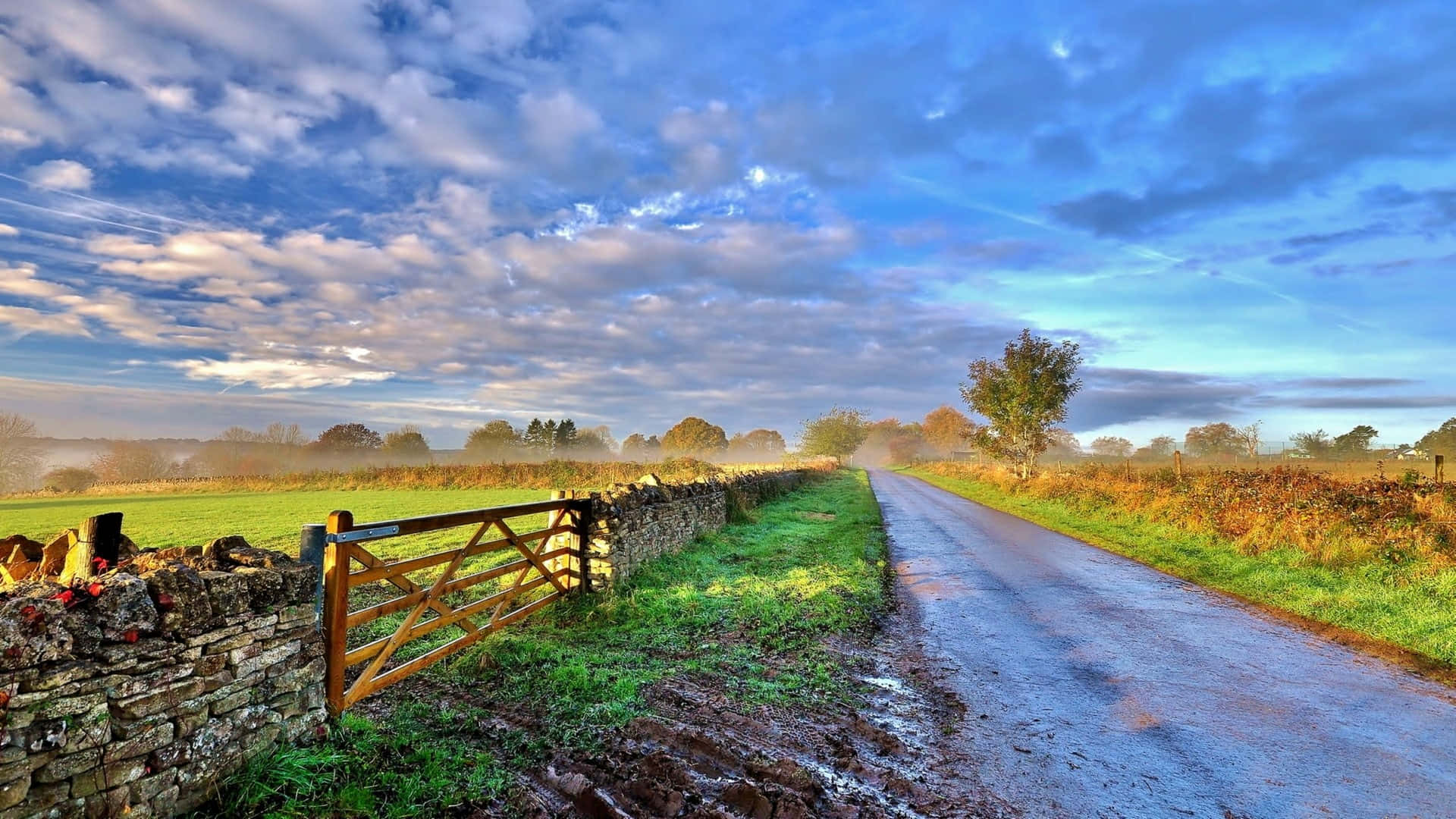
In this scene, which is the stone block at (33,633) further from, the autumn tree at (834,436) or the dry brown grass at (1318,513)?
the autumn tree at (834,436)

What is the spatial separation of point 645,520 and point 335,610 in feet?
19.6

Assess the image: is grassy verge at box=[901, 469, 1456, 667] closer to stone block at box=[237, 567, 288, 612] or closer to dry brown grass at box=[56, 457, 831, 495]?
stone block at box=[237, 567, 288, 612]

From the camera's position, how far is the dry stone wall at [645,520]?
9109mm

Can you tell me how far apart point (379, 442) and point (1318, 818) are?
65.7 metres

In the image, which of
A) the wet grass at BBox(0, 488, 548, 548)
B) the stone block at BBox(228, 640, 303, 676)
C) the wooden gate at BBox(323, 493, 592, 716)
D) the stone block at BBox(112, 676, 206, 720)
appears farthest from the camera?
the wet grass at BBox(0, 488, 548, 548)

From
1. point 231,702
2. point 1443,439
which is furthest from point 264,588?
point 1443,439

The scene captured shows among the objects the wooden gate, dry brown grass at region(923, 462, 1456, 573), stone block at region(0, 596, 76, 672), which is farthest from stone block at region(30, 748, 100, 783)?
dry brown grass at region(923, 462, 1456, 573)

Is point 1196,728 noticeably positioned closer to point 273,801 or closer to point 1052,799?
point 1052,799

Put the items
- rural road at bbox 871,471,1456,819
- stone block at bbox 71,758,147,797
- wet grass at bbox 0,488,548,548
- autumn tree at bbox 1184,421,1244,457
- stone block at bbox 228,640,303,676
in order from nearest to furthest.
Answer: stone block at bbox 71,758,147,797
stone block at bbox 228,640,303,676
rural road at bbox 871,471,1456,819
wet grass at bbox 0,488,548,548
autumn tree at bbox 1184,421,1244,457

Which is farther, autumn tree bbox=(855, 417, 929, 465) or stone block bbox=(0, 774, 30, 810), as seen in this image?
autumn tree bbox=(855, 417, 929, 465)

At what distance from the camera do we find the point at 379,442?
192 feet

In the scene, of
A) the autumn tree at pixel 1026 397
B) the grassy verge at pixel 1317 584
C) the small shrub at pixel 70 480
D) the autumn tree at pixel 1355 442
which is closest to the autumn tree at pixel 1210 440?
the autumn tree at pixel 1355 442

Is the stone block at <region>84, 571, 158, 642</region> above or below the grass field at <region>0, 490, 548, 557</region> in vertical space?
above

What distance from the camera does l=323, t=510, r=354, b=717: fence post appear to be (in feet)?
15.8
